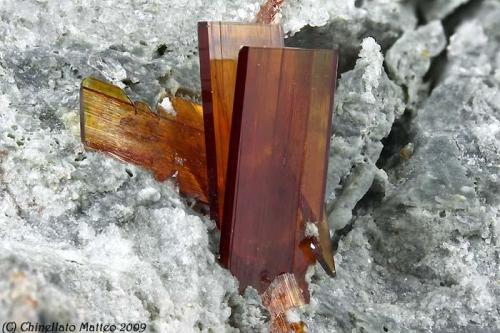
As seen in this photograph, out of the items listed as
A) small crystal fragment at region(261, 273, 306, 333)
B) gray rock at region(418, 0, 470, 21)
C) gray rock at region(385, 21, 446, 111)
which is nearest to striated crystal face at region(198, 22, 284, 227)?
small crystal fragment at region(261, 273, 306, 333)

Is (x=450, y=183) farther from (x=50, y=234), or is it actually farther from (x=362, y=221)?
(x=50, y=234)

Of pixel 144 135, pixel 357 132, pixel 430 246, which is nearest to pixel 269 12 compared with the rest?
pixel 357 132

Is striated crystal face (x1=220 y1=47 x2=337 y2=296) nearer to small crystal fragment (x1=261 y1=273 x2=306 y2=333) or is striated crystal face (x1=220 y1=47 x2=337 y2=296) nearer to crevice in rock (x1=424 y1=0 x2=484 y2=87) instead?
small crystal fragment (x1=261 y1=273 x2=306 y2=333)

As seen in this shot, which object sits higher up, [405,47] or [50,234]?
[405,47]

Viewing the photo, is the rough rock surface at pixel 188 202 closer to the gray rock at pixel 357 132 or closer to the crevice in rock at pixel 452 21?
the gray rock at pixel 357 132

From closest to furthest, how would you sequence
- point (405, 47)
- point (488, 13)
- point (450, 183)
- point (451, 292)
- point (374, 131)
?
point (451, 292), point (450, 183), point (374, 131), point (405, 47), point (488, 13)

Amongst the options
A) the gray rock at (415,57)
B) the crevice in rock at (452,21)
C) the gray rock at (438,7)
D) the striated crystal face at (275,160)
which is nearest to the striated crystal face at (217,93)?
the striated crystal face at (275,160)

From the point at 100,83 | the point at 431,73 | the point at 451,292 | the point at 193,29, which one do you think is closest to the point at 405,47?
the point at 431,73
